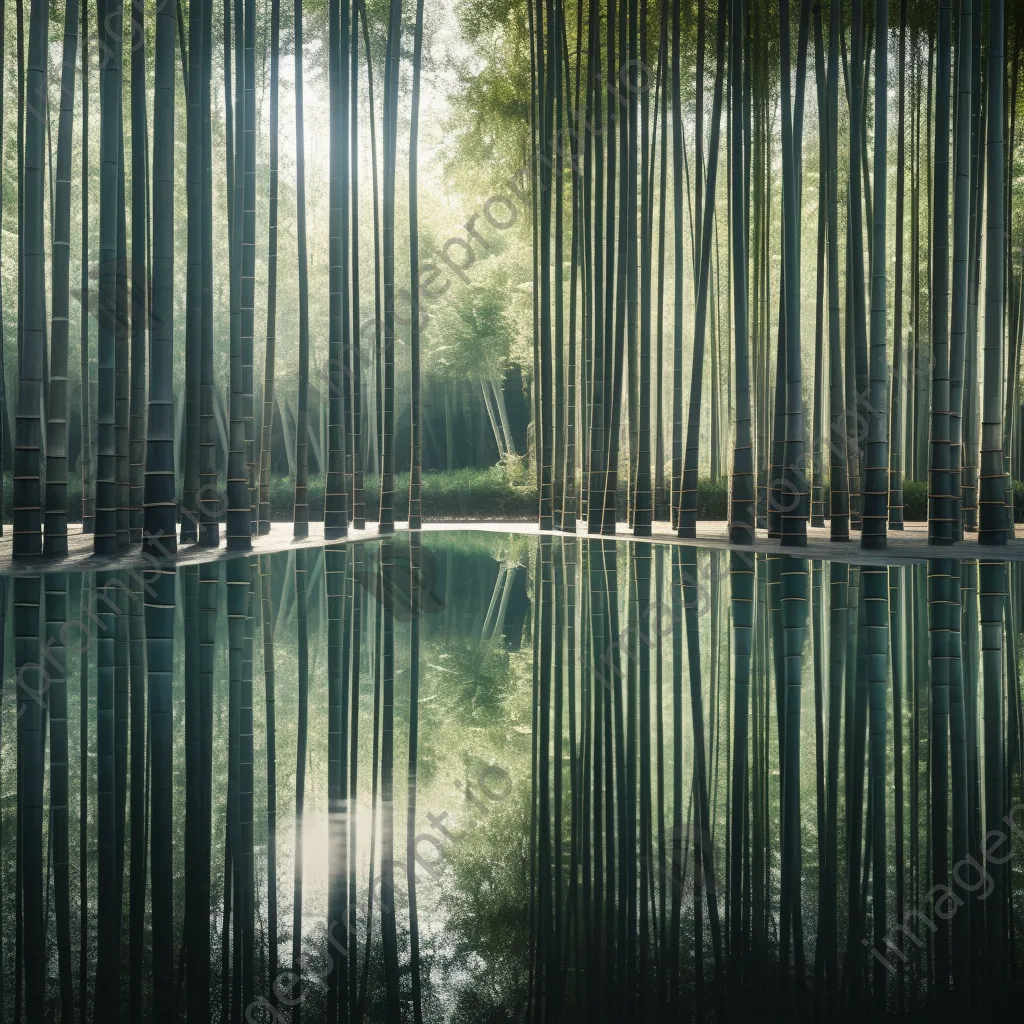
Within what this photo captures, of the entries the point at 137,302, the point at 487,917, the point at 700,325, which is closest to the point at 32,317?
the point at 137,302

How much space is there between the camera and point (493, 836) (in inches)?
99.5

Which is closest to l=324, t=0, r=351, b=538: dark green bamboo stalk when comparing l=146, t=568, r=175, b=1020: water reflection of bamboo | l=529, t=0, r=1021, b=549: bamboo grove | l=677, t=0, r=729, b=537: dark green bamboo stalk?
l=529, t=0, r=1021, b=549: bamboo grove

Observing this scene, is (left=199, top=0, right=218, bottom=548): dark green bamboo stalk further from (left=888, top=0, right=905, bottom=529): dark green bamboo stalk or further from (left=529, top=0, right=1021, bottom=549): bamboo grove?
(left=888, top=0, right=905, bottom=529): dark green bamboo stalk

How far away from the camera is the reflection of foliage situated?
187cm

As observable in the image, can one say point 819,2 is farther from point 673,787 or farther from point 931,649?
point 673,787

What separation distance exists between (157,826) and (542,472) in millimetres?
13215

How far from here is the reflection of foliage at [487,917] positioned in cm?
187

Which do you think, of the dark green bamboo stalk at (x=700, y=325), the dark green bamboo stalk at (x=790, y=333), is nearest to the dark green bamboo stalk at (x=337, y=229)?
the dark green bamboo stalk at (x=700, y=325)

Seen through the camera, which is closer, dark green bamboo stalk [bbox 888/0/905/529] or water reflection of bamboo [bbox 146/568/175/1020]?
water reflection of bamboo [bbox 146/568/175/1020]

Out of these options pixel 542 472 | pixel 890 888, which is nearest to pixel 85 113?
pixel 542 472

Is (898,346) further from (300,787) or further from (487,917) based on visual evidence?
(487,917)

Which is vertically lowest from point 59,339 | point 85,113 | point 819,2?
point 59,339

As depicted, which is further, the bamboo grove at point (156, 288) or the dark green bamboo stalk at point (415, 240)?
the dark green bamboo stalk at point (415, 240)

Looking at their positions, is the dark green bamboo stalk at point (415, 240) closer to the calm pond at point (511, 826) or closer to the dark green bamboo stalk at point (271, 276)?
the dark green bamboo stalk at point (271, 276)
